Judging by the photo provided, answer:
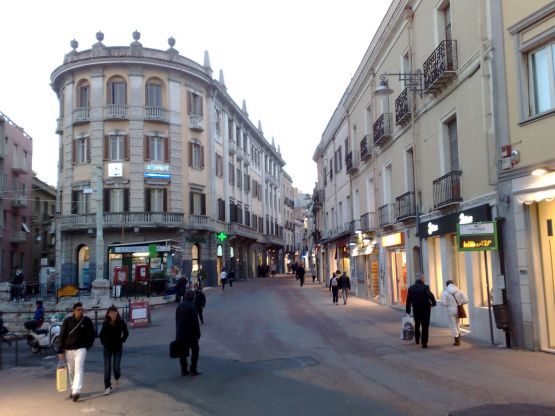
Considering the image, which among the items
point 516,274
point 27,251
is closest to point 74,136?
point 27,251

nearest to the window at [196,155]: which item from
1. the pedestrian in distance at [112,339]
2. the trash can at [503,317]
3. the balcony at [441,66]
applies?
the balcony at [441,66]

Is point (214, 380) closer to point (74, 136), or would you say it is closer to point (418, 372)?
point (418, 372)

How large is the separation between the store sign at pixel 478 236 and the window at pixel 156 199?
1191 inches

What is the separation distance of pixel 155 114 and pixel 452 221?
29346 mm

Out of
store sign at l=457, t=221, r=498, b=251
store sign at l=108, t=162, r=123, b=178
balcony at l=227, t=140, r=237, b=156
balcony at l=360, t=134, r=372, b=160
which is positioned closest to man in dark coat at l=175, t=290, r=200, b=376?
store sign at l=457, t=221, r=498, b=251

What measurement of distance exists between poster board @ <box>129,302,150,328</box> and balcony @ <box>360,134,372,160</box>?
11991 mm

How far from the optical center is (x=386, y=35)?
2191 centimetres

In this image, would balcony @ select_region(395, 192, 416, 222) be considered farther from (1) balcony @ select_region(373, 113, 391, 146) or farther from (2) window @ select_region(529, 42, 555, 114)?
(2) window @ select_region(529, 42, 555, 114)

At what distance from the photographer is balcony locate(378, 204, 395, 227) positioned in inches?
913

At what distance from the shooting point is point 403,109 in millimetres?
19703

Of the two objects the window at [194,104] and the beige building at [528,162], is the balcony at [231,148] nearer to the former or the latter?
the window at [194,104]

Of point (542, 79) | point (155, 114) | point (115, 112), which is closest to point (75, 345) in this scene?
point (542, 79)

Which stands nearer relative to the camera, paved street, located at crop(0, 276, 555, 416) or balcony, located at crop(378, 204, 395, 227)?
paved street, located at crop(0, 276, 555, 416)

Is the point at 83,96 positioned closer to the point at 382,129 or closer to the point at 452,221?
the point at 382,129
